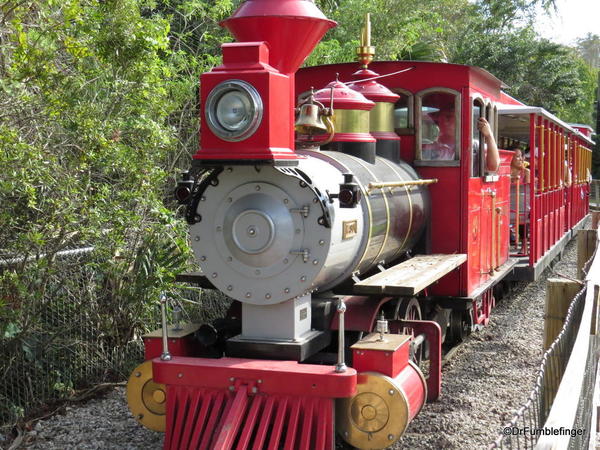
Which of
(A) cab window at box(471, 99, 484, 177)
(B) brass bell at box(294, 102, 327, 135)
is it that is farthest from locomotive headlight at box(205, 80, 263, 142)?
(A) cab window at box(471, 99, 484, 177)

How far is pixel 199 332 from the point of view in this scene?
4520mm

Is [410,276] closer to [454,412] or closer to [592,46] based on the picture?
[454,412]

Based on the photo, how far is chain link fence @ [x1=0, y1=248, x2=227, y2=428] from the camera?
5637 mm

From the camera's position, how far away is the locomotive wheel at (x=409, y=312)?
516 centimetres

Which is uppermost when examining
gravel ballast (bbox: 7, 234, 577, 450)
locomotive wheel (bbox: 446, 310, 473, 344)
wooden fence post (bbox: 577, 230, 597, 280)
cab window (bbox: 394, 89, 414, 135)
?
cab window (bbox: 394, 89, 414, 135)

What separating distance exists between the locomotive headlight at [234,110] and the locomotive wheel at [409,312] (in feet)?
6.43

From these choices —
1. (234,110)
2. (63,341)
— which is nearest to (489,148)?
(234,110)

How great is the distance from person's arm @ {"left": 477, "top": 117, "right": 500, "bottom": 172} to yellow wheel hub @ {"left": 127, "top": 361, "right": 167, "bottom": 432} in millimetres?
3882

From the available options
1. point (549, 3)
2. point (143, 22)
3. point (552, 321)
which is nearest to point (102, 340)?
point (143, 22)

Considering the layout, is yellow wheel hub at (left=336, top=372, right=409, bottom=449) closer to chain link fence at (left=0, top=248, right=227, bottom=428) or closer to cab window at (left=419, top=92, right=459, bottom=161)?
chain link fence at (left=0, top=248, right=227, bottom=428)

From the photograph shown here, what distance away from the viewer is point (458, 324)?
698cm

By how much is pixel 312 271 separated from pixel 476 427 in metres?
1.82

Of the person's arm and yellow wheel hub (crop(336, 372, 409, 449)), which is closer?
yellow wheel hub (crop(336, 372, 409, 449))

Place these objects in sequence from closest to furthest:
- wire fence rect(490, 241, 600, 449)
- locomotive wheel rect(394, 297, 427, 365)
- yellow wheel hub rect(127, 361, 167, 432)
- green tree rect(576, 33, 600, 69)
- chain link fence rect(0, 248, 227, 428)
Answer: wire fence rect(490, 241, 600, 449)
yellow wheel hub rect(127, 361, 167, 432)
locomotive wheel rect(394, 297, 427, 365)
chain link fence rect(0, 248, 227, 428)
green tree rect(576, 33, 600, 69)
